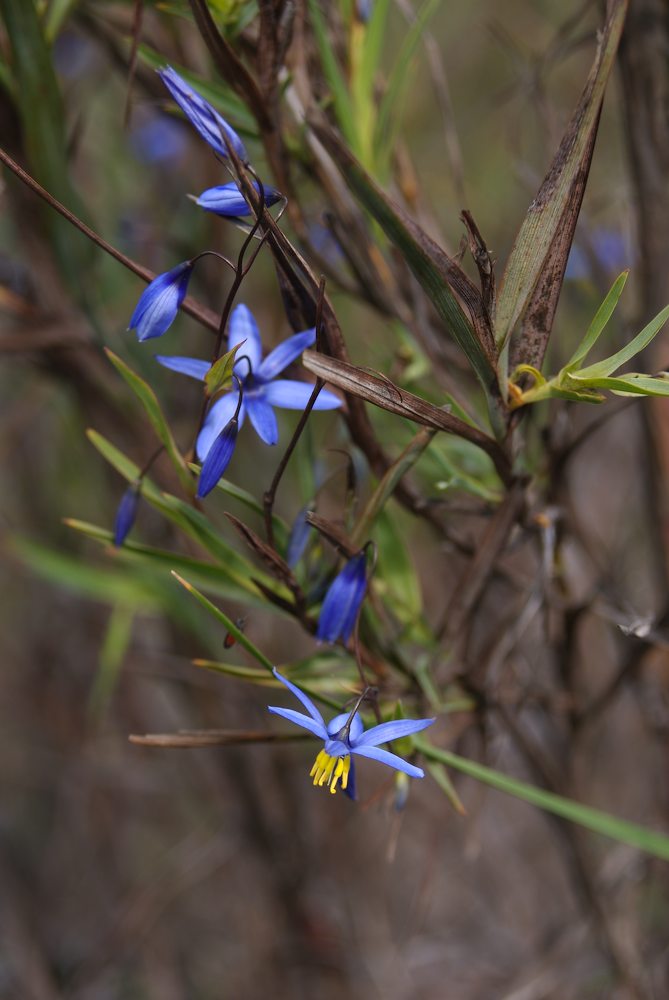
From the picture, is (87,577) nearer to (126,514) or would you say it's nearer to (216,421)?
(126,514)

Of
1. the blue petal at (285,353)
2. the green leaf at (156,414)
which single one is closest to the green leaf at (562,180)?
the blue petal at (285,353)

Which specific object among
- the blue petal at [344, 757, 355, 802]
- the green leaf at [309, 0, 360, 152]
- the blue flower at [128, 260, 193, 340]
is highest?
the green leaf at [309, 0, 360, 152]

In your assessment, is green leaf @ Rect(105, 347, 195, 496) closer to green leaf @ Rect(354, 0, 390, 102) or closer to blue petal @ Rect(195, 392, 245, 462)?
blue petal @ Rect(195, 392, 245, 462)

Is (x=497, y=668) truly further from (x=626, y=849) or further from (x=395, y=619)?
(x=626, y=849)

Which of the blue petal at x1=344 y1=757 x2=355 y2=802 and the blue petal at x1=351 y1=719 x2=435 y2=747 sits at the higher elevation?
the blue petal at x1=351 y1=719 x2=435 y2=747

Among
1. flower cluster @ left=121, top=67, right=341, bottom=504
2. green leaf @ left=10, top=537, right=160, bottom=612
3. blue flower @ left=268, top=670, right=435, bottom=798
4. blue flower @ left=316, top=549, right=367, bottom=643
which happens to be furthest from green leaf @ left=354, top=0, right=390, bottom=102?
green leaf @ left=10, top=537, right=160, bottom=612

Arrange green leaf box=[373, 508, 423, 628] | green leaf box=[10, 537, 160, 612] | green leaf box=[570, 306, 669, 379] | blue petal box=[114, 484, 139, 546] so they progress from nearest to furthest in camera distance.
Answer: green leaf box=[570, 306, 669, 379] → blue petal box=[114, 484, 139, 546] → green leaf box=[373, 508, 423, 628] → green leaf box=[10, 537, 160, 612]
